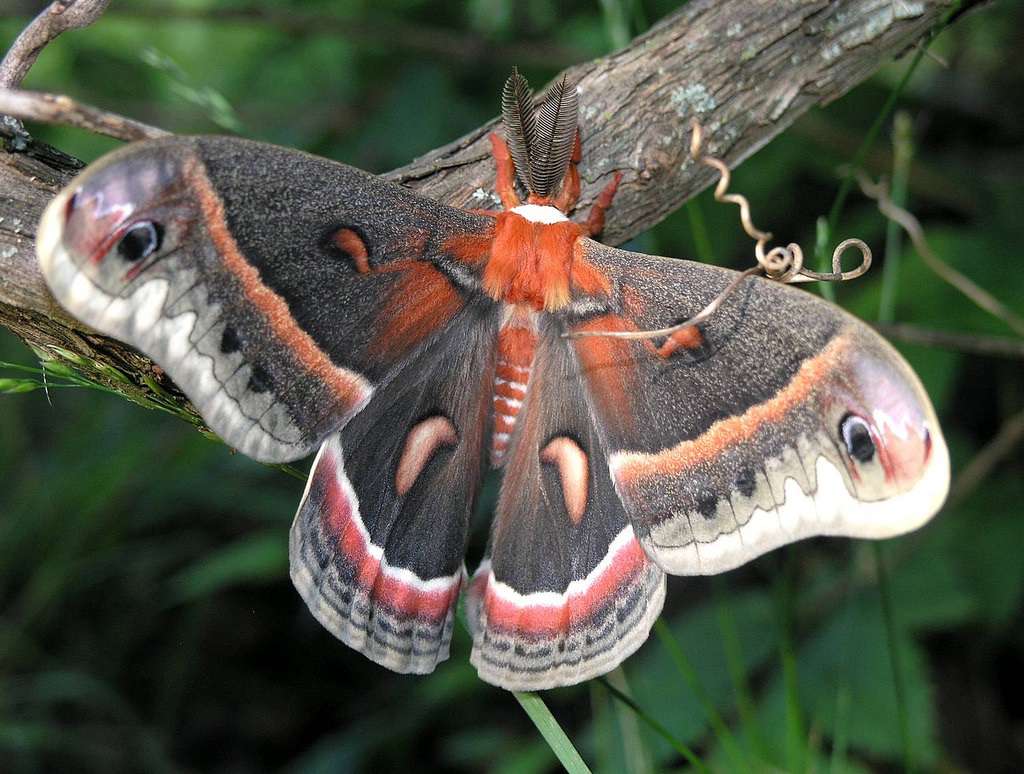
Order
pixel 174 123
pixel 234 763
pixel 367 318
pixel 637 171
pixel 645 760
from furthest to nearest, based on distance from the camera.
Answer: pixel 174 123 < pixel 234 763 < pixel 645 760 < pixel 637 171 < pixel 367 318

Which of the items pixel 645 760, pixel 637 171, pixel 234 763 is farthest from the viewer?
pixel 234 763

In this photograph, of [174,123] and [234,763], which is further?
[174,123]

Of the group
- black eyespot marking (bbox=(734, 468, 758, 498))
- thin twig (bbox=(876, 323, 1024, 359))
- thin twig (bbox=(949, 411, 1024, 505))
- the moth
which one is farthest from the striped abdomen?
thin twig (bbox=(949, 411, 1024, 505))

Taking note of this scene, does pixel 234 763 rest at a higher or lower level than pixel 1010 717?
higher

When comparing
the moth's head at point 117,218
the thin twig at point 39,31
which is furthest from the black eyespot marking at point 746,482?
the thin twig at point 39,31

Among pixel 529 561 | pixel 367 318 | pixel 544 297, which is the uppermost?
pixel 367 318

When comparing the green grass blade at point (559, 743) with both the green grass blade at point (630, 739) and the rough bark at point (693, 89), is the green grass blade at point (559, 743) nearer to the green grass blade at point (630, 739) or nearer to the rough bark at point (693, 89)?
the green grass blade at point (630, 739)

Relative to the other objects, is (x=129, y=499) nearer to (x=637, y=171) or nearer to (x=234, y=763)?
(x=234, y=763)

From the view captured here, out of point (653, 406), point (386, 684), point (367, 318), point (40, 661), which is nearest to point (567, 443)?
point (653, 406)
